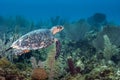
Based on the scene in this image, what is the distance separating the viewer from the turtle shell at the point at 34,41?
712 cm

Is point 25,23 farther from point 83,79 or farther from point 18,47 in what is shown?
point 83,79

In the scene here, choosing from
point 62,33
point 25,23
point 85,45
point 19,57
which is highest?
point 25,23

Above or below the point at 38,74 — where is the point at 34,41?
above

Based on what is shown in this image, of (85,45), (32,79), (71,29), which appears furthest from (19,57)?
(71,29)

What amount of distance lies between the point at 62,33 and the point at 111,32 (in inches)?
247

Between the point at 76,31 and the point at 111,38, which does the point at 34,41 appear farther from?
the point at 76,31

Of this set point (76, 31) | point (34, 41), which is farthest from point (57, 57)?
point (76, 31)

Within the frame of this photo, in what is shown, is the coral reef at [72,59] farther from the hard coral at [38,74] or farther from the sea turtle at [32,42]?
the sea turtle at [32,42]

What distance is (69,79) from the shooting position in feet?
18.2

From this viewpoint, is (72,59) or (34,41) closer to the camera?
(34,41)

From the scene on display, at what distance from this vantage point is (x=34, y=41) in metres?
7.40

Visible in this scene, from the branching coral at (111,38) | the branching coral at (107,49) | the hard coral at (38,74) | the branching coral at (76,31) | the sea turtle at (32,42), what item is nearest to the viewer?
the hard coral at (38,74)

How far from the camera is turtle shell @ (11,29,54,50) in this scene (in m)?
7.12

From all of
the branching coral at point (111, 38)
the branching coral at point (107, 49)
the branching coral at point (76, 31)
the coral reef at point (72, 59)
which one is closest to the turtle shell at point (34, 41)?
the coral reef at point (72, 59)
